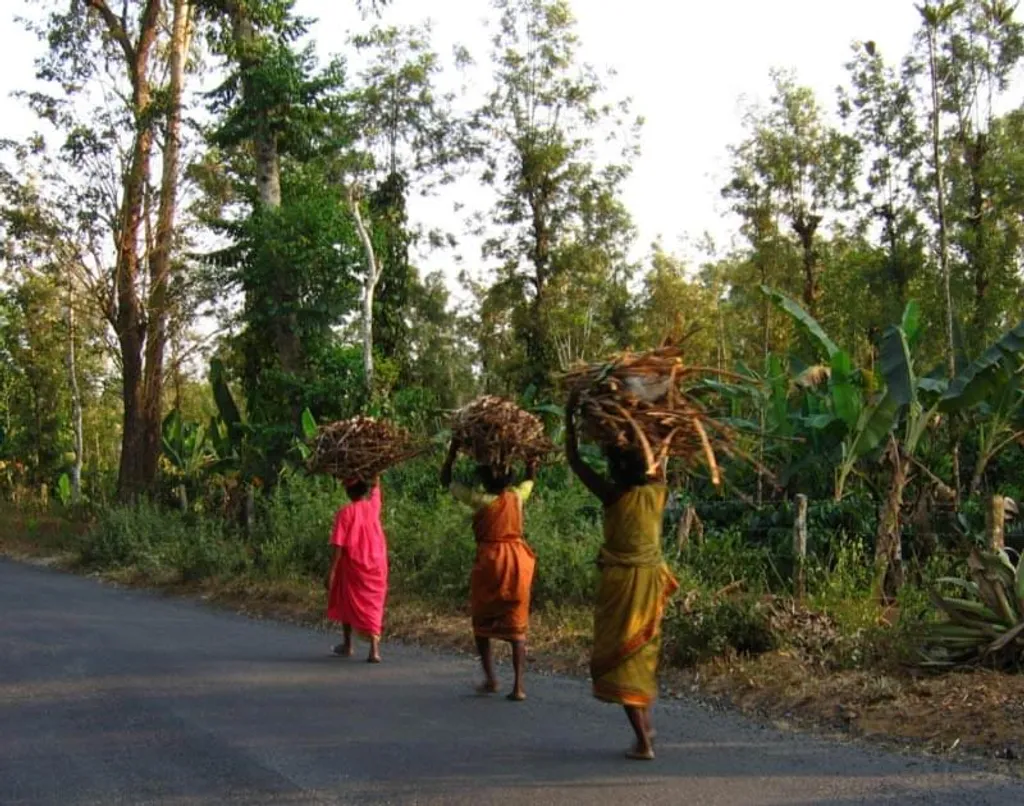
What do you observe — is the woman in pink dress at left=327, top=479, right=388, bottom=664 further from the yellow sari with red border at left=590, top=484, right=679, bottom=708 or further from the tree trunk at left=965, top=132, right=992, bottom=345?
the tree trunk at left=965, top=132, right=992, bottom=345

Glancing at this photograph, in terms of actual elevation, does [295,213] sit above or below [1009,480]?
above

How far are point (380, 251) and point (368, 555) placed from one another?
12195mm

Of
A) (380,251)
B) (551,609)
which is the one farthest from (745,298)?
(551,609)

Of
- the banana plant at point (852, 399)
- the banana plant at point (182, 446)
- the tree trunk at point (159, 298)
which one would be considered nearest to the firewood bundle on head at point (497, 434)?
the banana plant at point (852, 399)

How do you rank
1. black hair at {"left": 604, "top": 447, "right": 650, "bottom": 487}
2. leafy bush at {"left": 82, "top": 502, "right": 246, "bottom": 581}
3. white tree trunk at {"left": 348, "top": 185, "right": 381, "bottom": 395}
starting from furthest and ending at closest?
white tree trunk at {"left": 348, "top": 185, "right": 381, "bottom": 395}
leafy bush at {"left": 82, "top": 502, "right": 246, "bottom": 581}
black hair at {"left": 604, "top": 447, "right": 650, "bottom": 487}

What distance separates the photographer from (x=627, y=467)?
596cm

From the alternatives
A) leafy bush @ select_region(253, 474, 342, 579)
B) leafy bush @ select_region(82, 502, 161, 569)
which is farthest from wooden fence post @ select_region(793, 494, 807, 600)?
leafy bush @ select_region(82, 502, 161, 569)

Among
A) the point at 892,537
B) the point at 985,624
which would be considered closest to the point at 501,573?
the point at 985,624

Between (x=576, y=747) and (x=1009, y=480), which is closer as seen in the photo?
(x=576, y=747)

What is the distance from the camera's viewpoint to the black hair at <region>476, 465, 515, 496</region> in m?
7.77

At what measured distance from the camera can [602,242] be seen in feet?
112

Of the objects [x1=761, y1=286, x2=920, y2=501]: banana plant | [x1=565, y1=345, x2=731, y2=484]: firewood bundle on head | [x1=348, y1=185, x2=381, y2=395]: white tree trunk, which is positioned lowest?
[x1=565, y1=345, x2=731, y2=484]: firewood bundle on head

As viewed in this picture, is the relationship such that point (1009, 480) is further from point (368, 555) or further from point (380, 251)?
point (380, 251)

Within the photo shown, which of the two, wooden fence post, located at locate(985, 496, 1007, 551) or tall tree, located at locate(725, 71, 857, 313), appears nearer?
wooden fence post, located at locate(985, 496, 1007, 551)
